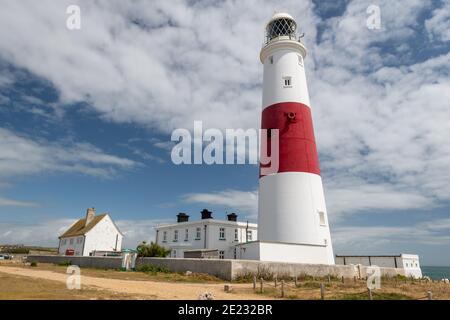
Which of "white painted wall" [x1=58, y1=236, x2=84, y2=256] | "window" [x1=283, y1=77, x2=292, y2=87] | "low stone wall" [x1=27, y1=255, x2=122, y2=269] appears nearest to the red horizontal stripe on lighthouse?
"window" [x1=283, y1=77, x2=292, y2=87]

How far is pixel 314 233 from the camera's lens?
23.0 meters

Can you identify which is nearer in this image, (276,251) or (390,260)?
(276,251)

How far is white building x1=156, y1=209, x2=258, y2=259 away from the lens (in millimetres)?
34938

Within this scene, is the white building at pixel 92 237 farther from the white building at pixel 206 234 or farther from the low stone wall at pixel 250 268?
the low stone wall at pixel 250 268

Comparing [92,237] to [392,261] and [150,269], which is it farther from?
[392,261]

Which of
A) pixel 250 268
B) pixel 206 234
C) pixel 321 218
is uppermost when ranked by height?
pixel 321 218

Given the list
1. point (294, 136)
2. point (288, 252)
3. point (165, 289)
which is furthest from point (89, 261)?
point (294, 136)

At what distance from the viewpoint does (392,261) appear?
106 feet

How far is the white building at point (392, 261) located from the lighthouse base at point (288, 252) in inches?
482

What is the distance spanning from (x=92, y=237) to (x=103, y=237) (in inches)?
64.7

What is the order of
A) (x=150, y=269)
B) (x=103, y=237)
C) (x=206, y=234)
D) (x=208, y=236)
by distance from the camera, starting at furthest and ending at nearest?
(x=103, y=237), (x=206, y=234), (x=208, y=236), (x=150, y=269)
